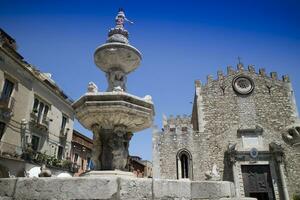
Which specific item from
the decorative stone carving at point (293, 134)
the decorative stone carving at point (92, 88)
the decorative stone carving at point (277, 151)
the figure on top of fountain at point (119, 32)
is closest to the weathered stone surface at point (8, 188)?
the decorative stone carving at point (92, 88)

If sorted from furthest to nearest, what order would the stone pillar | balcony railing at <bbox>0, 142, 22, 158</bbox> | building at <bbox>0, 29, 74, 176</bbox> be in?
building at <bbox>0, 29, 74, 176</bbox> < balcony railing at <bbox>0, 142, 22, 158</bbox> < the stone pillar

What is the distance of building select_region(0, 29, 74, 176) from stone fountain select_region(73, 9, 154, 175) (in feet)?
41.2

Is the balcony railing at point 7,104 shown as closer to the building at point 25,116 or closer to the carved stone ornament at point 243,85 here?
the building at point 25,116

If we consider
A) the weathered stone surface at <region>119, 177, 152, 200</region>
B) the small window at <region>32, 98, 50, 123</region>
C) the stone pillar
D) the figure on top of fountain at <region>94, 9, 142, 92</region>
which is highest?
the small window at <region>32, 98, 50, 123</region>

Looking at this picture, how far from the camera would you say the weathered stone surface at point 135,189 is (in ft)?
12.4

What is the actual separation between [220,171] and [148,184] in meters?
17.6

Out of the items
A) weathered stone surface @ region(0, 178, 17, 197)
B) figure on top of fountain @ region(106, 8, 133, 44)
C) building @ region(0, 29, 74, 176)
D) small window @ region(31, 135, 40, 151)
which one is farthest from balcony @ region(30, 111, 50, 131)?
weathered stone surface @ region(0, 178, 17, 197)

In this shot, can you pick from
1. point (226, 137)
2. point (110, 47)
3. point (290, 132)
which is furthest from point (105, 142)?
point (226, 137)

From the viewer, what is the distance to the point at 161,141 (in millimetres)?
20844

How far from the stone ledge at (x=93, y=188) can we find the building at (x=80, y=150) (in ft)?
67.9

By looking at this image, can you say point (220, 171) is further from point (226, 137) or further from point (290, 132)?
point (290, 132)

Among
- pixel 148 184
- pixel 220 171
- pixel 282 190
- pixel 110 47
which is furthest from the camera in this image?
pixel 220 171

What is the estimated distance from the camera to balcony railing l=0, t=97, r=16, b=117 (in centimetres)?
1579

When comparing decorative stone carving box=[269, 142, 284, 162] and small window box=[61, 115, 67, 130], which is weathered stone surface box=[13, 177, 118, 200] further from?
small window box=[61, 115, 67, 130]
